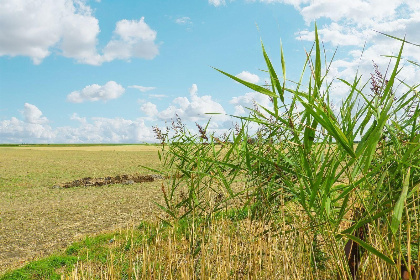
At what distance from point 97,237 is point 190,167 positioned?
15.5ft

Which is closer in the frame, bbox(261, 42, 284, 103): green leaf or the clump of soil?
bbox(261, 42, 284, 103): green leaf

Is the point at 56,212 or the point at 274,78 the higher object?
the point at 274,78

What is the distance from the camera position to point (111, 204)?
40.6 feet

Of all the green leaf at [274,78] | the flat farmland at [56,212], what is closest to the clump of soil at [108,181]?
the flat farmland at [56,212]

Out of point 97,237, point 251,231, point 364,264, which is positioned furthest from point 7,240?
point 364,264

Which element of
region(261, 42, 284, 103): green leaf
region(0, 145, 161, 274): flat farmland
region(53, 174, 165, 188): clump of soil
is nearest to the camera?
region(261, 42, 284, 103): green leaf

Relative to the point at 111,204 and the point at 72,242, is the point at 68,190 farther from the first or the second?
the point at 72,242

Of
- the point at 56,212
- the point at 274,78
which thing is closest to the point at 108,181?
the point at 56,212

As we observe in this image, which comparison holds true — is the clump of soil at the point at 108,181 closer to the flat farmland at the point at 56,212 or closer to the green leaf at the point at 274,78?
the flat farmland at the point at 56,212

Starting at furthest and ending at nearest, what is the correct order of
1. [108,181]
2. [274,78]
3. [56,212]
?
[108,181] < [56,212] < [274,78]

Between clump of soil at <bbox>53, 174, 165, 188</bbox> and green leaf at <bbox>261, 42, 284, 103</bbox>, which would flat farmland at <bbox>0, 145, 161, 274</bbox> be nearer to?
clump of soil at <bbox>53, 174, 165, 188</bbox>

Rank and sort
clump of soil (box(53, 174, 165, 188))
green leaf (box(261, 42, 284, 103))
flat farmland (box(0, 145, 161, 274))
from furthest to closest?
clump of soil (box(53, 174, 165, 188)), flat farmland (box(0, 145, 161, 274)), green leaf (box(261, 42, 284, 103))

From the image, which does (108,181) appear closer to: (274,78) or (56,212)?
(56,212)

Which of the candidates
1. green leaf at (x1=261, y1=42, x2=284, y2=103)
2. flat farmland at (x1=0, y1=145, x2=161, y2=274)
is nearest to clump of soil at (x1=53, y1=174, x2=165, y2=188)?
flat farmland at (x1=0, y1=145, x2=161, y2=274)
